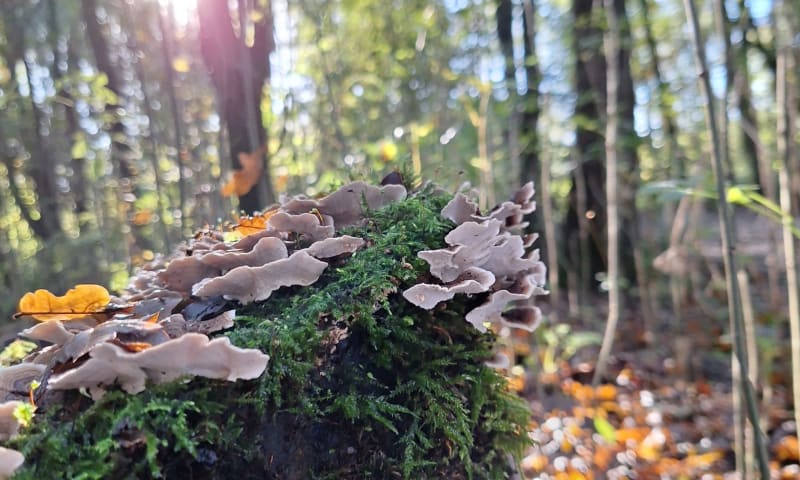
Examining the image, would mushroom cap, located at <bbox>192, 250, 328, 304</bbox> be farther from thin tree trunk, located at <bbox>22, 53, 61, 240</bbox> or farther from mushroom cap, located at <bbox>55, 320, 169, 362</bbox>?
thin tree trunk, located at <bbox>22, 53, 61, 240</bbox>

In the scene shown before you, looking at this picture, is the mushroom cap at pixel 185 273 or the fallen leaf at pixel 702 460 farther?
the fallen leaf at pixel 702 460

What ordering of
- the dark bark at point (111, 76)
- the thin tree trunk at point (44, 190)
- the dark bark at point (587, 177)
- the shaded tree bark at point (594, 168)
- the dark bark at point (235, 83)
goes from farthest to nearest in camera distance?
the thin tree trunk at point (44, 190) → the dark bark at point (111, 76) → the dark bark at point (587, 177) → the shaded tree bark at point (594, 168) → the dark bark at point (235, 83)

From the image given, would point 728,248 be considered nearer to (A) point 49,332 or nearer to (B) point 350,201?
(B) point 350,201

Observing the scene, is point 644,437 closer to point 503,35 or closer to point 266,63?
point 266,63

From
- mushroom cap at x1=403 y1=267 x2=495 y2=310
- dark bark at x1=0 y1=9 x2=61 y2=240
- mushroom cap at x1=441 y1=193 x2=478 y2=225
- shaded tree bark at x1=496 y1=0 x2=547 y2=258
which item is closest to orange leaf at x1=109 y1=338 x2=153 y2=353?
mushroom cap at x1=403 y1=267 x2=495 y2=310

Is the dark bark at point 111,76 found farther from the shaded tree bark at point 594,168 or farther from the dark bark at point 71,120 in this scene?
the shaded tree bark at point 594,168

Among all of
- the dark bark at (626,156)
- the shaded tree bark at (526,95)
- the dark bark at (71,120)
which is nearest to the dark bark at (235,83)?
the shaded tree bark at (526,95)
